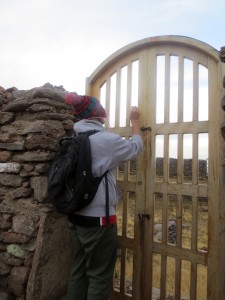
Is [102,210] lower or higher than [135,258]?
higher

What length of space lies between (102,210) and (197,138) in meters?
1.08

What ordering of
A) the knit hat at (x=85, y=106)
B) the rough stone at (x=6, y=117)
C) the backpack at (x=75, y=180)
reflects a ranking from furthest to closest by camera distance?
the rough stone at (x=6, y=117)
the knit hat at (x=85, y=106)
the backpack at (x=75, y=180)

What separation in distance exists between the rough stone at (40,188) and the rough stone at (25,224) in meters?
0.18

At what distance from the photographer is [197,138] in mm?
2582

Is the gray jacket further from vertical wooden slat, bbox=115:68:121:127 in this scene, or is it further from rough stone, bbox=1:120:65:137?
vertical wooden slat, bbox=115:68:121:127

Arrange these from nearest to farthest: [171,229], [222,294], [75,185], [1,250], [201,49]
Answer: [75,185]
[222,294]
[201,49]
[1,250]
[171,229]

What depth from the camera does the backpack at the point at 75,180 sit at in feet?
6.89

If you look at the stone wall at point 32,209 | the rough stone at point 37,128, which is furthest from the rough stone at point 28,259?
the rough stone at point 37,128

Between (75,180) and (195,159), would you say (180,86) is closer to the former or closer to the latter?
(195,159)

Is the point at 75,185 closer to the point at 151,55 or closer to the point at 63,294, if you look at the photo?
the point at 63,294

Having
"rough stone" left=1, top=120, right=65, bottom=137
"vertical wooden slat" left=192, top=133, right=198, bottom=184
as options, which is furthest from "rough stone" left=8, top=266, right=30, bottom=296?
"vertical wooden slat" left=192, top=133, right=198, bottom=184

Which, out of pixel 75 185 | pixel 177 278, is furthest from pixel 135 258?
pixel 75 185

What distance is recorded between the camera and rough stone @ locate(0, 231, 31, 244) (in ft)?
8.82

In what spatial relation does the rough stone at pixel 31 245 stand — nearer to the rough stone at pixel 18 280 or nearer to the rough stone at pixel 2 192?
the rough stone at pixel 18 280
